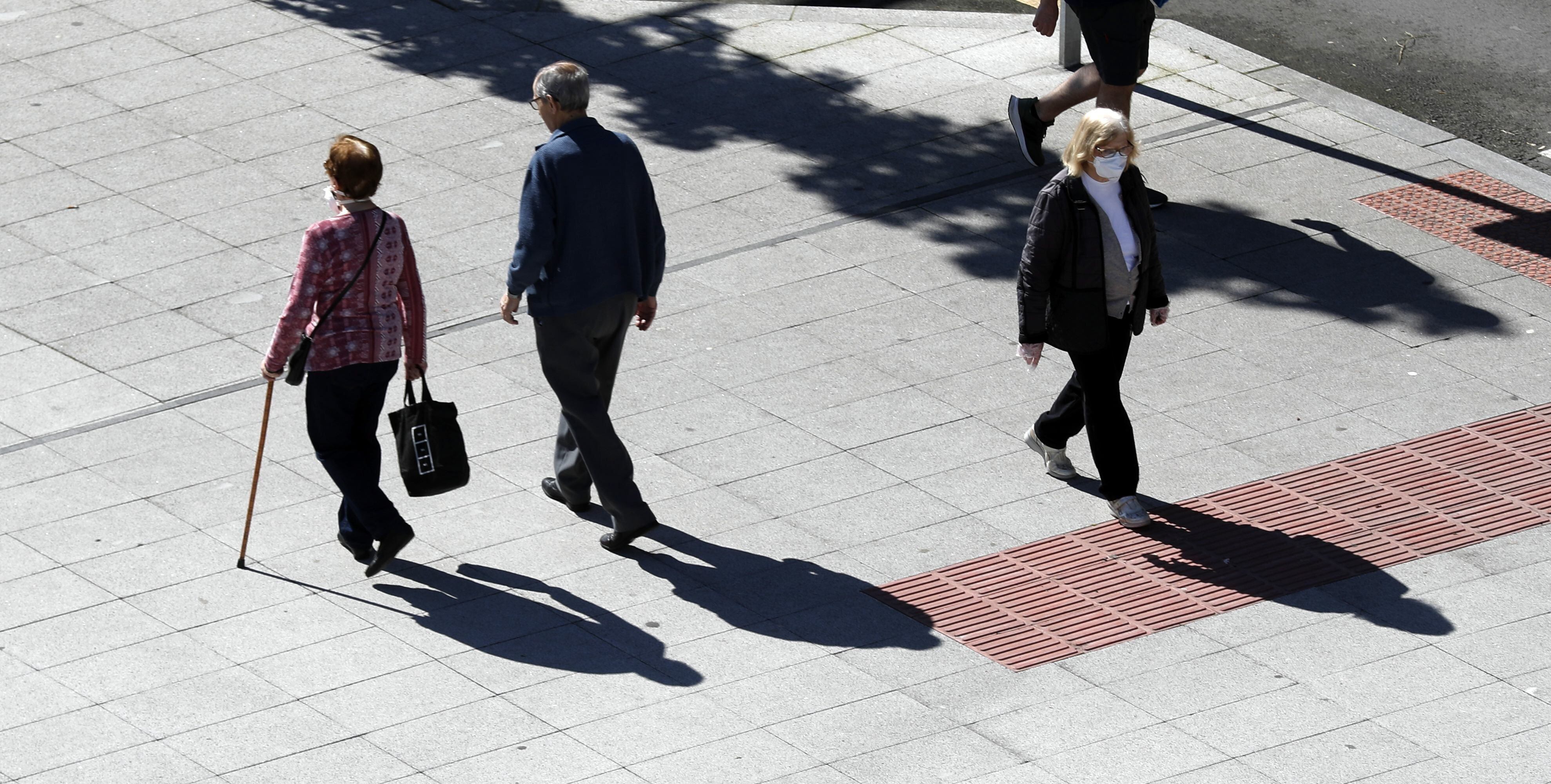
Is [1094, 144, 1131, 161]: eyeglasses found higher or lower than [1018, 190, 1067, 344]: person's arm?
higher

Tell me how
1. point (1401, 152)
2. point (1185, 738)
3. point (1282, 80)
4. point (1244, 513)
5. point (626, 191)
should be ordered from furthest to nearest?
point (1282, 80) → point (1401, 152) → point (1244, 513) → point (626, 191) → point (1185, 738)

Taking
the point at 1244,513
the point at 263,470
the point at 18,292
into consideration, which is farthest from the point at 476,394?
the point at 1244,513

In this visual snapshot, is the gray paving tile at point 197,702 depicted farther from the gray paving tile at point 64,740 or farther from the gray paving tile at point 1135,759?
the gray paving tile at point 1135,759

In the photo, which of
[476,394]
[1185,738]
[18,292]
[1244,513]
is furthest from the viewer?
[18,292]

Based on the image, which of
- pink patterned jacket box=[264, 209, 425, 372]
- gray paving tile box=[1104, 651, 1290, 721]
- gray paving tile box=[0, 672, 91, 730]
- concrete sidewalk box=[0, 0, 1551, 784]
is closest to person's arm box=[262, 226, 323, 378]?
pink patterned jacket box=[264, 209, 425, 372]

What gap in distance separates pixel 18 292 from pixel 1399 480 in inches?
242

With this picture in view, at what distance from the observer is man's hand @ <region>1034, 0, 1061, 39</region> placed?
36.8 feet

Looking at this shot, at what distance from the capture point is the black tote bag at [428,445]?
7.44 meters

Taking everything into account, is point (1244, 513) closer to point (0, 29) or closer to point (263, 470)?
point (263, 470)

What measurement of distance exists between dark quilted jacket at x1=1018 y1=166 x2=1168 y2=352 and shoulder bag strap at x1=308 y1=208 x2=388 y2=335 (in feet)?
7.44

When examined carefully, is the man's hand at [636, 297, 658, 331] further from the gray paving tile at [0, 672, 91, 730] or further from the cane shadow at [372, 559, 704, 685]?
the gray paving tile at [0, 672, 91, 730]

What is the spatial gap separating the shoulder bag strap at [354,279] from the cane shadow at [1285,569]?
2965 millimetres

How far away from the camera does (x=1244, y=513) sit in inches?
316

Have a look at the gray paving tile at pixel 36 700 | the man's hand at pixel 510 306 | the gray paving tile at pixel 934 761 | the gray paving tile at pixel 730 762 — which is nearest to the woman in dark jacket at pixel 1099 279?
the gray paving tile at pixel 934 761
